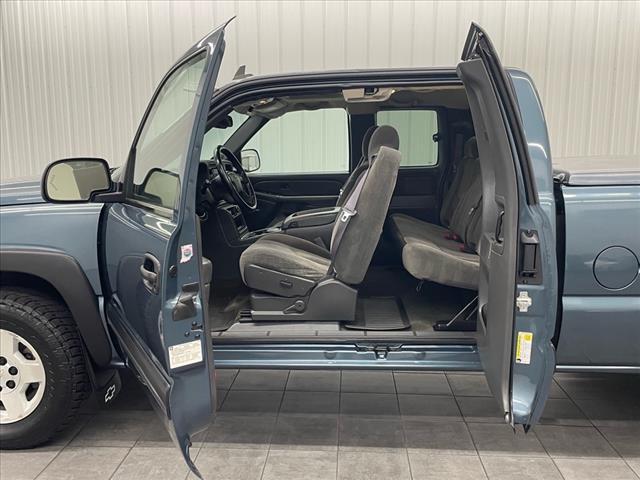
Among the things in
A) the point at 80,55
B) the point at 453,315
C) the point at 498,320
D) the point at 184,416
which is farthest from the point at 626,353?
the point at 80,55

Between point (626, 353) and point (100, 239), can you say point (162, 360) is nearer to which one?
point (100, 239)

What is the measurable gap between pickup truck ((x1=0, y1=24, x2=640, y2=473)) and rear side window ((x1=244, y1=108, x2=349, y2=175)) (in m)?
0.59

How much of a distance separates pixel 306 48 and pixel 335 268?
362 centimetres

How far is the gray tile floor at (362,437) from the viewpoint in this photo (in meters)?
2.44

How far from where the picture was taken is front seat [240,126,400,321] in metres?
2.66

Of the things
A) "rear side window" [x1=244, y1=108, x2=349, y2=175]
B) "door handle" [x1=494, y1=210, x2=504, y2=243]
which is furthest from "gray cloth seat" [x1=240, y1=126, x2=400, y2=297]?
"rear side window" [x1=244, y1=108, x2=349, y2=175]

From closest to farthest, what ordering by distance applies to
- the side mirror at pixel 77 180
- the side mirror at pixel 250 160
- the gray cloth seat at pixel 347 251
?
the side mirror at pixel 77 180, the gray cloth seat at pixel 347 251, the side mirror at pixel 250 160

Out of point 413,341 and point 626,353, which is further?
point 413,341

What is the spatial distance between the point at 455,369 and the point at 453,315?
0.46 metres

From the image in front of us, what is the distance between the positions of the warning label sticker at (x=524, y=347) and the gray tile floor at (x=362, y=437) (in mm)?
653

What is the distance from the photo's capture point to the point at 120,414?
116 inches

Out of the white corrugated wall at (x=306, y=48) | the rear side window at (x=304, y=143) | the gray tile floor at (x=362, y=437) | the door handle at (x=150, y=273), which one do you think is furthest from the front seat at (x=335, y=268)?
the white corrugated wall at (x=306, y=48)

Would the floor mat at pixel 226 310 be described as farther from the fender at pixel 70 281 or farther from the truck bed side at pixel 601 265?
the truck bed side at pixel 601 265

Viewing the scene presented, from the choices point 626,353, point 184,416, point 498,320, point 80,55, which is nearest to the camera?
point 184,416
